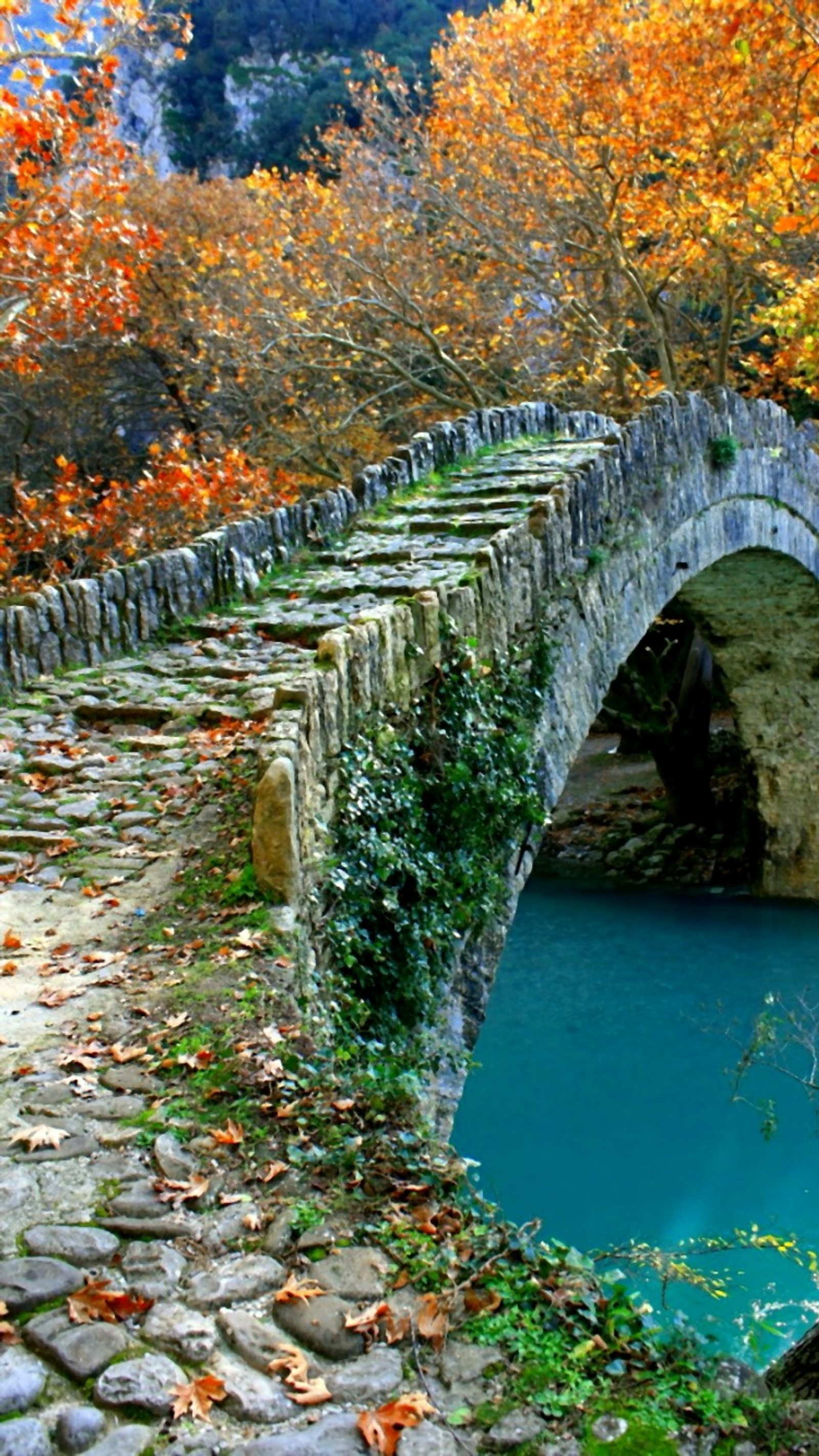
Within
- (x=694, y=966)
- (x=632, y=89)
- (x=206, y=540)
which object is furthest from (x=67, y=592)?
(x=632, y=89)

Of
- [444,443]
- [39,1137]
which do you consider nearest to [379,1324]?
[39,1137]

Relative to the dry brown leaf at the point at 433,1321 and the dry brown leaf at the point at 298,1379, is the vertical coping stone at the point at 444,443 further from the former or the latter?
the dry brown leaf at the point at 298,1379

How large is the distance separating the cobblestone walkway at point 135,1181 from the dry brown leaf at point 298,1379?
0.02 m

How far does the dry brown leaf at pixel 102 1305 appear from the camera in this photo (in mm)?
2420

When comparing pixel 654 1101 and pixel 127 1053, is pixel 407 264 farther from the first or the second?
pixel 127 1053

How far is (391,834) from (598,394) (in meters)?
11.7

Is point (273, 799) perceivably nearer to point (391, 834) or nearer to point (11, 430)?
point (391, 834)

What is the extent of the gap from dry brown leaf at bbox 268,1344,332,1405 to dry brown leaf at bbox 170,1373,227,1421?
0.13 meters

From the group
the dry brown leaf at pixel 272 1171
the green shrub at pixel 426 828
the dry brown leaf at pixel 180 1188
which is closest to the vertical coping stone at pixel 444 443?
the green shrub at pixel 426 828

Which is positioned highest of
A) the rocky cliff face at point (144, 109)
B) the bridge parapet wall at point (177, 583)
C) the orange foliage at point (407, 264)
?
the rocky cliff face at point (144, 109)

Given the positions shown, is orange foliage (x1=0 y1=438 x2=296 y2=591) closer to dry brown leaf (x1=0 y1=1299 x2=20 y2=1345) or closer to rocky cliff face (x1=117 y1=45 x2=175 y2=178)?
dry brown leaf (x1=0 y1=1299 x2=20 y2=1345)

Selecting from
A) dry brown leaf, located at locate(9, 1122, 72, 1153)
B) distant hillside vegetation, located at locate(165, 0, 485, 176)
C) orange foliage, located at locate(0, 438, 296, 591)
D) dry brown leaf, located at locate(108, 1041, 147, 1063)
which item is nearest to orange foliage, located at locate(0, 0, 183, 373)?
orange foliage, located at locate(0, 438, 296, 591)

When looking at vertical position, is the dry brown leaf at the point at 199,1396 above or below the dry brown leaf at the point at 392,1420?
above

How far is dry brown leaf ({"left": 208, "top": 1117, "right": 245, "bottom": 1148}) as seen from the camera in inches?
121
